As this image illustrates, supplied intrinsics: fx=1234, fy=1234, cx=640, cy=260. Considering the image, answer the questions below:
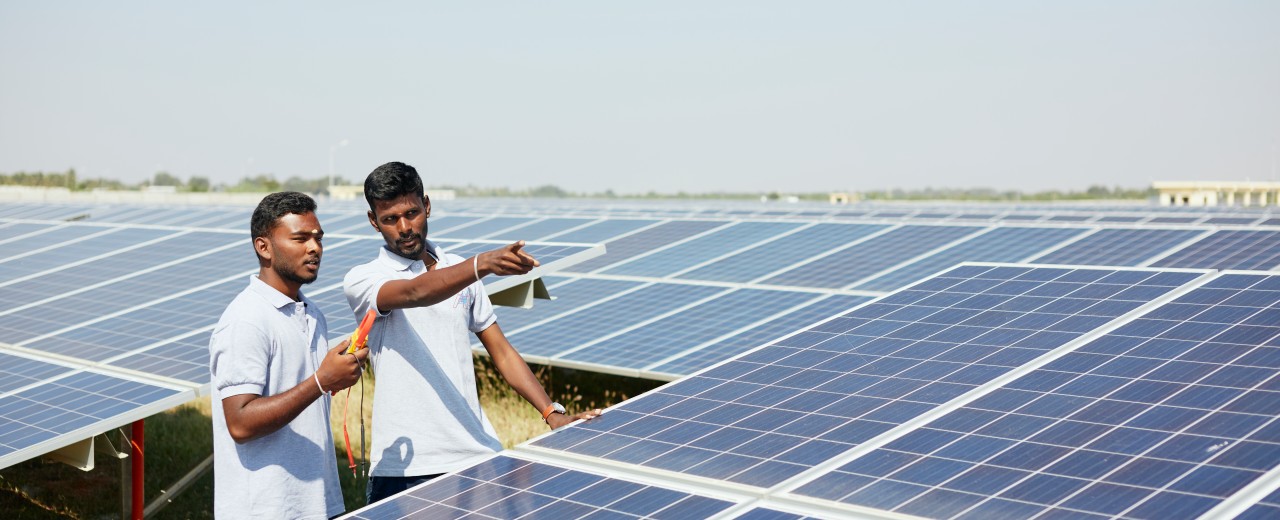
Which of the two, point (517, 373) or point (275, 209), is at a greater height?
point (275, 209)

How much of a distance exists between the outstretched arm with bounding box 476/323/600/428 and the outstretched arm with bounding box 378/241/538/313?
2.70ft

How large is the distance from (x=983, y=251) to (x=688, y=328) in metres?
4.68

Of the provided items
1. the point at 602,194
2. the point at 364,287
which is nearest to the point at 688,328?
the point at 364,287

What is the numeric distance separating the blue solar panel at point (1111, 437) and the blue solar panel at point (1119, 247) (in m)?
9.41

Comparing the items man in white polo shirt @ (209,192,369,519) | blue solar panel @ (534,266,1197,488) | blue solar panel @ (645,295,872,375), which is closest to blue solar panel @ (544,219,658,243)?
blue solar panel @ (645,295,872,375)

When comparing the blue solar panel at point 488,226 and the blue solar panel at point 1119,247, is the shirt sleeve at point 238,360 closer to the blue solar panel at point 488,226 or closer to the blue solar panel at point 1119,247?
the blue solar panel at point 1119,247

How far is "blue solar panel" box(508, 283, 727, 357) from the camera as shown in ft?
47.1

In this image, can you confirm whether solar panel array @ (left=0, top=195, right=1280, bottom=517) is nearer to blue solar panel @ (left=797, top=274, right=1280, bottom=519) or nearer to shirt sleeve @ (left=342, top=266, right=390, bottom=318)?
blue solar panel @ (left=797, top=274, right=1280, bottom=519)

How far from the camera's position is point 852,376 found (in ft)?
20.2

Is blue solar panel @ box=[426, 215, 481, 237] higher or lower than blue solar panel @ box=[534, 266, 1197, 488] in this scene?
lower

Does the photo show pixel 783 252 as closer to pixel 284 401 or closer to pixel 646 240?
pixel 646 240

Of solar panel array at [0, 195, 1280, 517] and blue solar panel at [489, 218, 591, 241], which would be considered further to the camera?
blue solar panel at [489, 218, 591, 241]

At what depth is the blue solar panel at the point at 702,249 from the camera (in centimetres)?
1755

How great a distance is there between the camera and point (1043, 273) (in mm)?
7590
